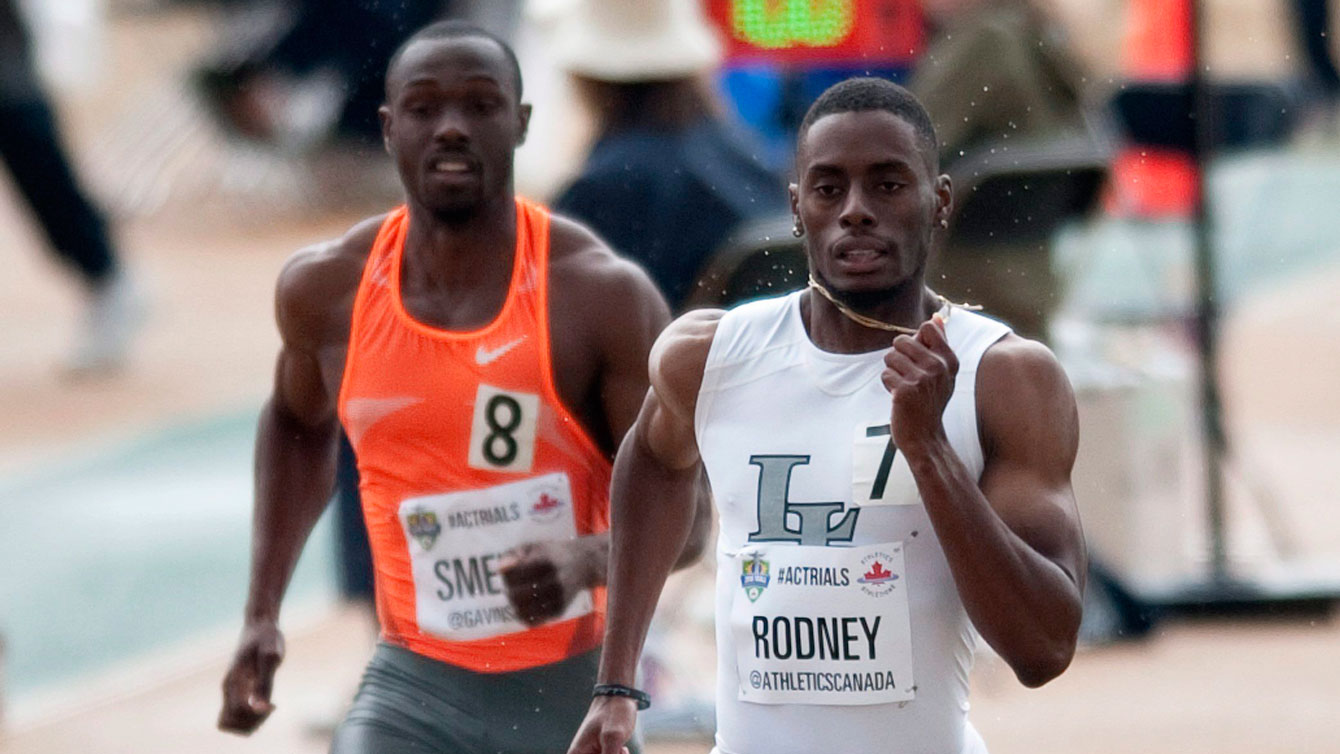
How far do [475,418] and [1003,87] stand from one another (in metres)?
3.06

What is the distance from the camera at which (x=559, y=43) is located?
6.62 m

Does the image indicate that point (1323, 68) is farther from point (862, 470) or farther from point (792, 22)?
point (862, 470)

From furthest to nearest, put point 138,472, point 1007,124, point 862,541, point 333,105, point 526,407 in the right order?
point 333,105, point 138,472, point 1007,124, point 526,407, point 862,541

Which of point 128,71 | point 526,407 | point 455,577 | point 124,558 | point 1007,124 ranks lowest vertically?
point 124,558

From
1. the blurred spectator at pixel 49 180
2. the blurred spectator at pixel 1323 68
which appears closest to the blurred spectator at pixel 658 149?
the blurred spectator at pixel 49 180

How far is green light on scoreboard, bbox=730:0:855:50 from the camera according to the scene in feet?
25.6

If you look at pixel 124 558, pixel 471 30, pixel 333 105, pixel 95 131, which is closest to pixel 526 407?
pixel 471 30

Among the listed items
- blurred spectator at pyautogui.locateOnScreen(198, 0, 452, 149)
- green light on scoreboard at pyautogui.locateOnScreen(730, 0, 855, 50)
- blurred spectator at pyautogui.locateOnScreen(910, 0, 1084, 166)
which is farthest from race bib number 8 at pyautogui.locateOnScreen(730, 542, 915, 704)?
blurred spectator at pyautogui.locateOnScreen(198, 0, 452, 149)

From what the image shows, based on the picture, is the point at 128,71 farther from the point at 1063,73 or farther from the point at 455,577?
the point at 455,577

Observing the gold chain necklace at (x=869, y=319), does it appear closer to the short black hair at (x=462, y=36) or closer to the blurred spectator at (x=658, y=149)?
the short black hair at (x=462, y=36)

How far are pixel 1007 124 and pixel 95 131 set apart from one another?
1684cm

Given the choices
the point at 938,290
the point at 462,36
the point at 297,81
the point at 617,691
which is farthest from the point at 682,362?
the point at 297,81

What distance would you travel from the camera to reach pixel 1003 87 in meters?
6.56

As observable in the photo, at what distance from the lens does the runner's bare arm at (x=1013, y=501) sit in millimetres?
2916
